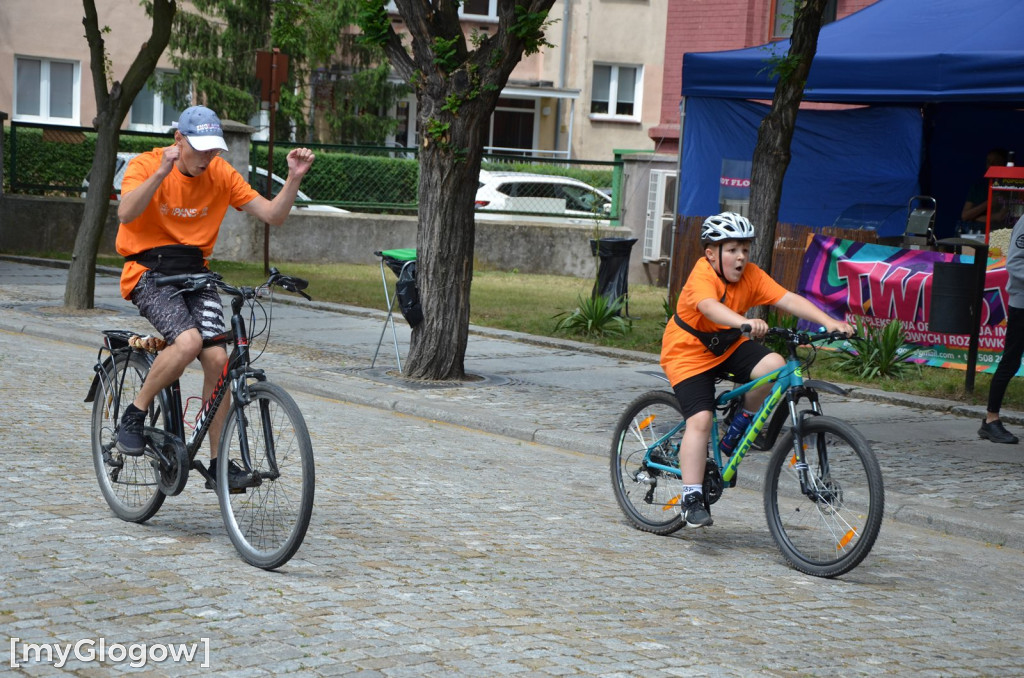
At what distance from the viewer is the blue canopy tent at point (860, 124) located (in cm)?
1421

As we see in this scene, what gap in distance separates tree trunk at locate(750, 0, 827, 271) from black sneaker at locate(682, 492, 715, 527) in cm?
436

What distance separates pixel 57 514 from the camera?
21.0 feet

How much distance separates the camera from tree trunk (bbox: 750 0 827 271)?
410 inches

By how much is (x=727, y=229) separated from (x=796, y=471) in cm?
117

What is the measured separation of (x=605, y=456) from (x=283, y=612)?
13.7 feet

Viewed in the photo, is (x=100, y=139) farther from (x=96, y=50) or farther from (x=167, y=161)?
(x=167, y=161)

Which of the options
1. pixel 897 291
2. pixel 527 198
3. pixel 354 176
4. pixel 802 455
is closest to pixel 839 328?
pixel 802 455

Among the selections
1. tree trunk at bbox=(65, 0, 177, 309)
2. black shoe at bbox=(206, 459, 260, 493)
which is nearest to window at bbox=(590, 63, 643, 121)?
tree trunk at bbox=(65, 0, 177, 309)

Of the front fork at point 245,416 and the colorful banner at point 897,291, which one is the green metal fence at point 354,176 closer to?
the colorful banner at point 897,291

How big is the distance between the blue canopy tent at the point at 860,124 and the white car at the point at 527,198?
5.68 meters

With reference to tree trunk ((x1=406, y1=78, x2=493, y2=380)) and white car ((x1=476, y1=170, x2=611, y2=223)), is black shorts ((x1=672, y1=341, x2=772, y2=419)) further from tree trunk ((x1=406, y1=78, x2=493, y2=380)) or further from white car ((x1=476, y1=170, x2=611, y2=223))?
white car ((x1=476, y1=170, x2=611, y2=223))

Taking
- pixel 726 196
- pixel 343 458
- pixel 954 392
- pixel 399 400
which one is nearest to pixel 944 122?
pixel 726 196

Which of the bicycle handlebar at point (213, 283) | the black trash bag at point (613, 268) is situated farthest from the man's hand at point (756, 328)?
the black trash bag at point (613, 268)

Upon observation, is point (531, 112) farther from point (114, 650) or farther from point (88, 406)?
point (114, 650)
